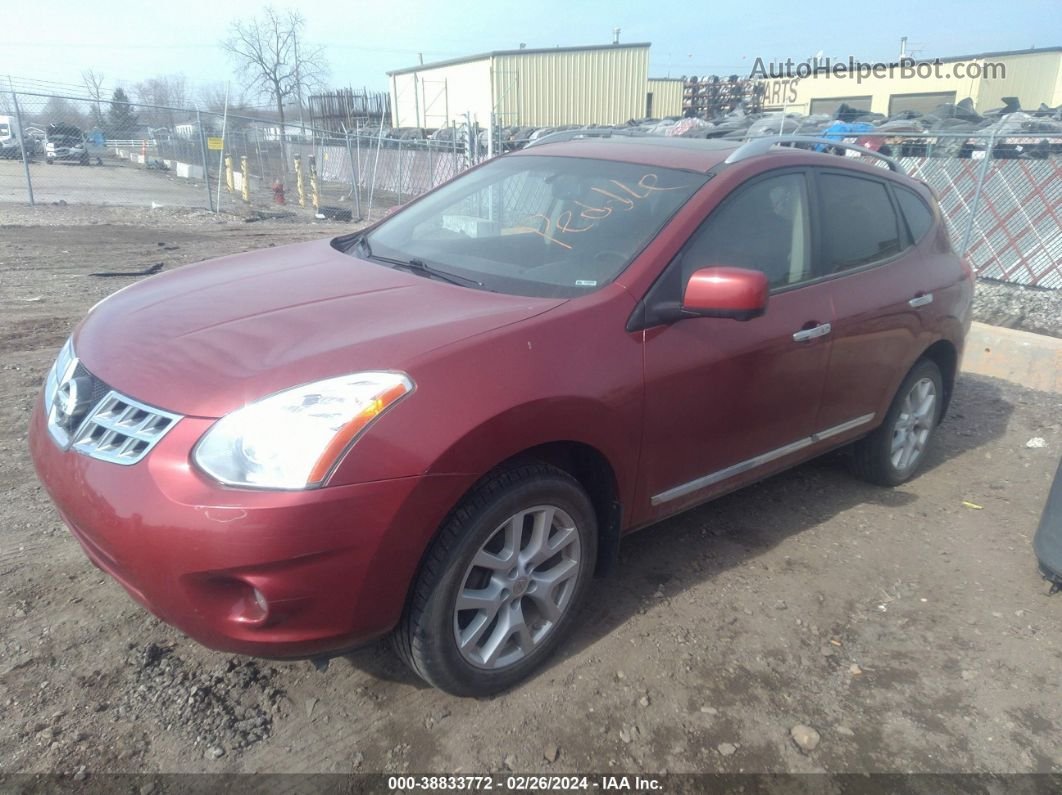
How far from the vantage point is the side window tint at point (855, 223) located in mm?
3576

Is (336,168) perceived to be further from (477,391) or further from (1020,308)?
(477,391)

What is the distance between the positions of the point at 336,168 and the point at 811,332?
26808 mm

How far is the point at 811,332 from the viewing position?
332cm

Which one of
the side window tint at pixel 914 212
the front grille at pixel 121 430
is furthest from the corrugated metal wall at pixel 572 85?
the front grille at pixel 121 430

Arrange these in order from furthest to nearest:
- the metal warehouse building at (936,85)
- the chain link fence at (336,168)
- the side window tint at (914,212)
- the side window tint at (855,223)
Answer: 1. the metal warehouse building at (936,85)
2. the chain link fence at (336,168)
3. the side window tint at (914,212)
4. the side window tint at (855,223)

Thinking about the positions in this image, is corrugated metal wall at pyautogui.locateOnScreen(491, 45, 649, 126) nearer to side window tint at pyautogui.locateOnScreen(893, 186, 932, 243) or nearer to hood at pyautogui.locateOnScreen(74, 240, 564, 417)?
side window tint at pyautogui.locateOnScreen(893, 186, 932, 243)

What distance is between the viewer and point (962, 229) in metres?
10.9

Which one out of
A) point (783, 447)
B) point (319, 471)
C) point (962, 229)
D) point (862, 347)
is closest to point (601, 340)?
point (319, 471)

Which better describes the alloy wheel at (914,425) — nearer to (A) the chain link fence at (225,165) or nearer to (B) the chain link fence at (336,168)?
(B) the chain link fence at (336,168)

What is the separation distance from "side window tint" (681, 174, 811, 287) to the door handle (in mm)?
216

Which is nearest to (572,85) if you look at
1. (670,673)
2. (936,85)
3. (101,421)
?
(936,85)

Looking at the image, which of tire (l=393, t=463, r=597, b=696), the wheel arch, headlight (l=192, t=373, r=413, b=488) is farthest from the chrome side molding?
headlight (l=192, t=373, r=413, b=488)

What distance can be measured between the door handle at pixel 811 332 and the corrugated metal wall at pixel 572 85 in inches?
1173

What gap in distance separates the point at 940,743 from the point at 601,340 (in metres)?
1.69
